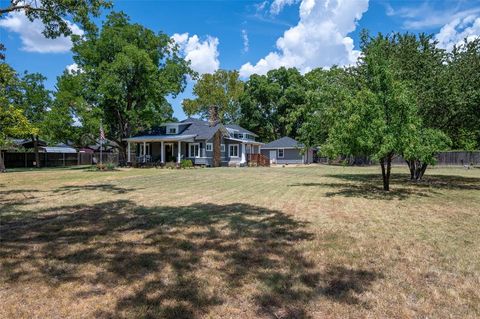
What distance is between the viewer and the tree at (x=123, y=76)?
33.2 meters

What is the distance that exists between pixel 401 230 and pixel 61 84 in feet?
115

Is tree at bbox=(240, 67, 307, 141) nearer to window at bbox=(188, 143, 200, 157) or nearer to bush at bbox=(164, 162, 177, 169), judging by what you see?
window at bbox=(188, 143, 200, 157)

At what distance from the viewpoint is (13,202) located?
10.1 meters

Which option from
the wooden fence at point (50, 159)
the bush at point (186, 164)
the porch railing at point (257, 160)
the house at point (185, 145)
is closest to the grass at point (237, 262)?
the bush at point (186, 164)

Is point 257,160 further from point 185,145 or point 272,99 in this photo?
point 272,99

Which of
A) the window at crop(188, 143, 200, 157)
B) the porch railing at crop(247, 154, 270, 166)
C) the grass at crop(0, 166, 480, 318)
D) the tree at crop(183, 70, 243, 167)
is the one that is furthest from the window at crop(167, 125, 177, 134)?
the grass at crop(0, 166, 480, 318)

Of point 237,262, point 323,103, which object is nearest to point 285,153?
point 323,103

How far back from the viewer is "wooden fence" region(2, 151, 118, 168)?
4053 centimetres

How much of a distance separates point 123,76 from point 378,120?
1109 inches

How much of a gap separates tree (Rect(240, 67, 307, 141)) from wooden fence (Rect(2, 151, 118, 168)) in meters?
22.3

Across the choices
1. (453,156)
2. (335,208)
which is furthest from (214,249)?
(453,156)

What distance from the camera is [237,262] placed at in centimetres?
482

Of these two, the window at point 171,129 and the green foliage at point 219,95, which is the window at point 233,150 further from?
the green foliage at point 219,95

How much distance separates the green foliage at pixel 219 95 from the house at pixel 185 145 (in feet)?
77.3
